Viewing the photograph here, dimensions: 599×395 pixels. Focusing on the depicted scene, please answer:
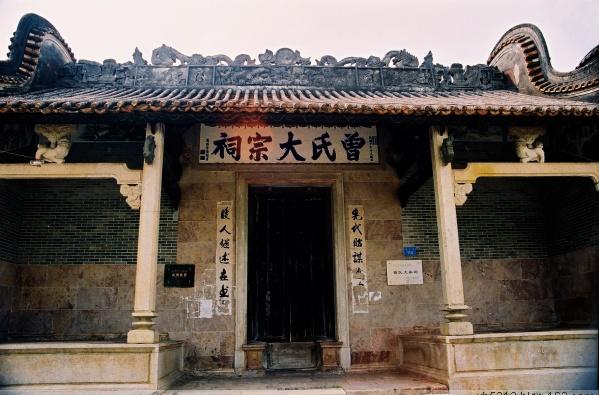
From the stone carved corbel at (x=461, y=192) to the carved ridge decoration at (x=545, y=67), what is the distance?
2.78 meters

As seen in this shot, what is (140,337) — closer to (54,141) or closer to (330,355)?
(54,141)

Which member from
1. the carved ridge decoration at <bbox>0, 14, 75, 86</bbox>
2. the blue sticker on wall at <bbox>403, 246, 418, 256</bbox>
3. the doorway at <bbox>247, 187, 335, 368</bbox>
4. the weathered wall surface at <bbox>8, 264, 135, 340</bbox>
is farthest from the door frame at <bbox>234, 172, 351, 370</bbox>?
the carved ridge decoration at <bbox>0, 14, 75, 86</bbox>

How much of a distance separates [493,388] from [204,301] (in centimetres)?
420

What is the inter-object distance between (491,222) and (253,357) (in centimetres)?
452

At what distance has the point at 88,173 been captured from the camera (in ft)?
19.2

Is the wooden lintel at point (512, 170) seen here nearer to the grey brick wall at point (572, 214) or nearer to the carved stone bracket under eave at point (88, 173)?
the grey brick wall at point (572, 214)

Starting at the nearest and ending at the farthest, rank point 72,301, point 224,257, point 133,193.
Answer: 1. point 133,193
2. point 72,301
3. point 224,257

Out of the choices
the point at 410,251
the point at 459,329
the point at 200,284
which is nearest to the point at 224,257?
the point at 200,284

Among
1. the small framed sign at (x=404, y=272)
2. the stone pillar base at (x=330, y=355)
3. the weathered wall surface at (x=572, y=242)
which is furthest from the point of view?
the small framed sign at (x=404, y=272)

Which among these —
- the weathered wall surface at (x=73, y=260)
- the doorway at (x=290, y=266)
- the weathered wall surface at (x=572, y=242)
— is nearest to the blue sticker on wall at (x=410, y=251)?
the doorway at (x=290, y=266)

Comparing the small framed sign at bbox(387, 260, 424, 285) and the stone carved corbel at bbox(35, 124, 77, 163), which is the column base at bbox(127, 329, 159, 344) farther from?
the small framed sign at bbox(387, 260, 424, 285)

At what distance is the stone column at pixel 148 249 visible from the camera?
5.42m

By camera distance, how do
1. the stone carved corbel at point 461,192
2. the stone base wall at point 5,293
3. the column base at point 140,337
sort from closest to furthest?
the column base at point 140,337 → the stone carved corbel at point 461,192 → the stone base wall at point 5,293

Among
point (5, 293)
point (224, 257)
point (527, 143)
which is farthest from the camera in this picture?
point (224, 257)
